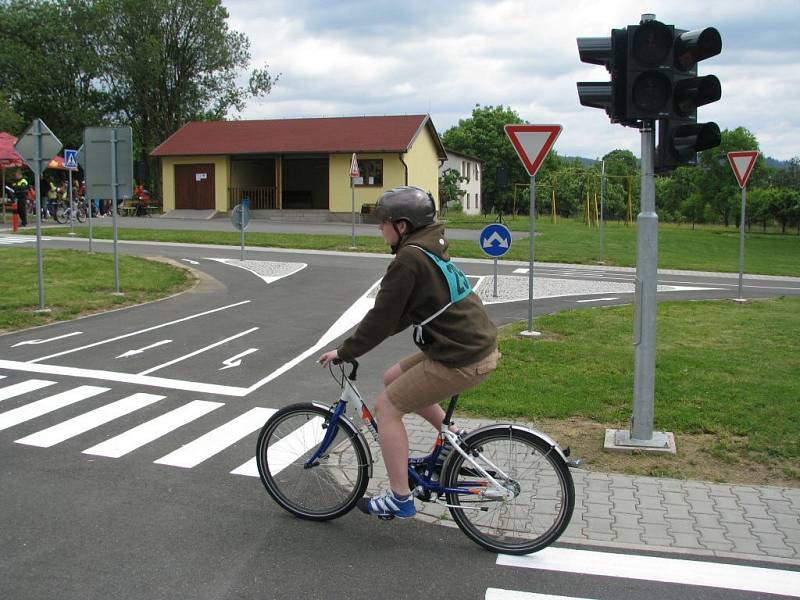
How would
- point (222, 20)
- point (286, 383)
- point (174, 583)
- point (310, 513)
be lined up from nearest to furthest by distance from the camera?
point (174, 583)
point (310, 513)
point (286, 383)
point (222, 20)

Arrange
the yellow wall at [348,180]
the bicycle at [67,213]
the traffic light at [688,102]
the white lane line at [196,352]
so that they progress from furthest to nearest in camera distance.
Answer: the yellow wall at [348,180]
the bicycle at [67,213]
the white lane line at [196,352]
the traffic light at [688,102]

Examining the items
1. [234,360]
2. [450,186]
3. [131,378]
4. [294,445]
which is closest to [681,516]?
[294,445]


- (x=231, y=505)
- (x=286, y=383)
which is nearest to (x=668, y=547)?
(x=231, y=505)

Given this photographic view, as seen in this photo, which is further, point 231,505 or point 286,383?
point 286,383

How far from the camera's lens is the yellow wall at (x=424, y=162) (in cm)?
4359

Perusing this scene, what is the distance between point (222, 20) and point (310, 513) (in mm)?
59706

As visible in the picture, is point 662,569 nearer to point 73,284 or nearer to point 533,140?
point 533,140

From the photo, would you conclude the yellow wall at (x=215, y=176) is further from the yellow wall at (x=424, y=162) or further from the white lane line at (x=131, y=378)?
the white lane line at (x=131, y=378)

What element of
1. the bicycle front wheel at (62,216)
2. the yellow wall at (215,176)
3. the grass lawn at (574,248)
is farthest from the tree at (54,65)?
the grass lawn at (574,248)

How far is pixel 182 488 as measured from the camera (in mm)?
5410

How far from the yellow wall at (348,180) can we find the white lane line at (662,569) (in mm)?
38167

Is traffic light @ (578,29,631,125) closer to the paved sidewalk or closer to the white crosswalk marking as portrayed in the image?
the paved sidewalk

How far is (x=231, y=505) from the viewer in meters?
5.12

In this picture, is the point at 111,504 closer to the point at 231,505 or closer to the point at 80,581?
the point at 231,505
